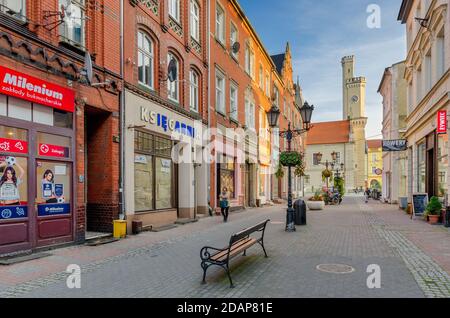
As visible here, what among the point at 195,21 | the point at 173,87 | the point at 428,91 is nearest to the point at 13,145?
the point at 173,87

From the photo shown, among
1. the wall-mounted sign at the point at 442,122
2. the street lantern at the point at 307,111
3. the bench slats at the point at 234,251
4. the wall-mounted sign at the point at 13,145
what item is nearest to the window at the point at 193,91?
the street lantern at the point at 307,111

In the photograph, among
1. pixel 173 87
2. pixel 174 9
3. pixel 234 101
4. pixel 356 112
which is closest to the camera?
pixel 173 87

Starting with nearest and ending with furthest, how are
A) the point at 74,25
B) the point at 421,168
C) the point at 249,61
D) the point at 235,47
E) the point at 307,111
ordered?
the point at 74,25
the point at 307,111
the point at 421,168
the point at 235,47
the point at 249,61

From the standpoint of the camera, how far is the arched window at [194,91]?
17.4 metres

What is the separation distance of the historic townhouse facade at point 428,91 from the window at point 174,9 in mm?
10824

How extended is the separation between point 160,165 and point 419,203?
1228 cm

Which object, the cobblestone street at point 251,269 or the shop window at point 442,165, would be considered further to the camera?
the shop window at point 442,165

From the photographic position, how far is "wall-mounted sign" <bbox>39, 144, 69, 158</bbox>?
9106mm

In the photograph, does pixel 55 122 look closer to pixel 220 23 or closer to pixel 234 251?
pixel 234 251

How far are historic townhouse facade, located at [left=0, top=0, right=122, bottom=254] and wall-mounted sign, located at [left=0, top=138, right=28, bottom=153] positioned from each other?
2cm

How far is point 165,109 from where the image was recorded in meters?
14.5

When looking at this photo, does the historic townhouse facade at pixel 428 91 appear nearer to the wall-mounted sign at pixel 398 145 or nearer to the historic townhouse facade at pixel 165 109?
the wall-mounted sign at pixel 398 145

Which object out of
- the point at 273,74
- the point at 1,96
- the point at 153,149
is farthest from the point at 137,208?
the point at 273,74
